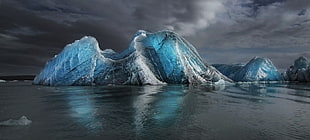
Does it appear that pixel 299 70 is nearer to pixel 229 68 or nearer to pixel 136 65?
pixel 229 68

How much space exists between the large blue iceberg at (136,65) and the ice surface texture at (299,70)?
42.5 metres

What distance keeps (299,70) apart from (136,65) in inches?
2659

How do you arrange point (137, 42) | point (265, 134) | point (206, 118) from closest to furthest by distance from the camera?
point (265, 134) → point (206, 118) → point (137, 42)

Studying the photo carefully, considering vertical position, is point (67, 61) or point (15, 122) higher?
point (67, 61)

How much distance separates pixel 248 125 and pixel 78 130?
8.13 metres

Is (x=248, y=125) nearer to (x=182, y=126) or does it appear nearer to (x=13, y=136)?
(x=182, y=126)

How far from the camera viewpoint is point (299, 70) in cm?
8656

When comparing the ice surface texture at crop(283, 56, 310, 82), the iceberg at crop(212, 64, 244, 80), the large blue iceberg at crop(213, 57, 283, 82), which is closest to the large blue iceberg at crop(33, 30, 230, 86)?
the large blue iceberg at crop(213, 57, 283, 82)

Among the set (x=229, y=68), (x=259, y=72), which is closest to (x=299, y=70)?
(x=259, y=72)

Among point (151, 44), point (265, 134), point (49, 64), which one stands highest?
point (151, 44)

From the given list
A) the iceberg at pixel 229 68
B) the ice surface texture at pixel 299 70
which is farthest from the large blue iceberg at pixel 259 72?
the iceberg at pixel 229 68

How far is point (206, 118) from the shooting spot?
44.8 feet

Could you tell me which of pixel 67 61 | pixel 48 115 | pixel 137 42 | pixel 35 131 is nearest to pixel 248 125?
pixel 35 131

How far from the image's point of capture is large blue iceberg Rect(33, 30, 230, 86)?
49094 millimetres
